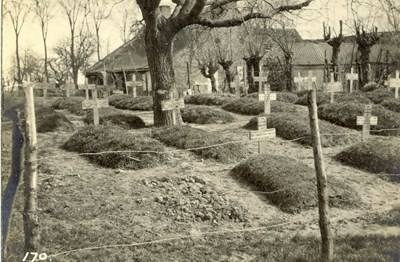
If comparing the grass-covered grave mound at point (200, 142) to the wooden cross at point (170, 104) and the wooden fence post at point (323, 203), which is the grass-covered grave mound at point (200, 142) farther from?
the wooden fence post at point (323, 203)

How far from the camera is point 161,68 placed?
1208 centimetres

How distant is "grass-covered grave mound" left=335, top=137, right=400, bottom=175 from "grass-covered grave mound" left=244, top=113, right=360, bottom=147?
0.72 metres

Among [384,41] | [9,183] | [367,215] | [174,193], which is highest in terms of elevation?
[384,41]

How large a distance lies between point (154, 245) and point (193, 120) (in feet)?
28.5

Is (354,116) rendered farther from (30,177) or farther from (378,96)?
(30,177)

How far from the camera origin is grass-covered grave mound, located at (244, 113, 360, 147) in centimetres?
1159

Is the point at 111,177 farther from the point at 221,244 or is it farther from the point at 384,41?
the point at 384,41

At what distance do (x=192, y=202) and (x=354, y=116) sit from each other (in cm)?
782

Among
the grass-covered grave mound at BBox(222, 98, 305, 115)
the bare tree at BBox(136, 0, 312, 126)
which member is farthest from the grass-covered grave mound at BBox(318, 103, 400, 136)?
the bare tree at BBox(136, 0, 312, 126)

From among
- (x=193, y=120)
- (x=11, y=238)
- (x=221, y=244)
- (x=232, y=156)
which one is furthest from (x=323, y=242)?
(x=193, y=120)

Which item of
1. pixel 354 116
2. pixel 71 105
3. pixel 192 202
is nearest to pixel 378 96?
pixel 354 116

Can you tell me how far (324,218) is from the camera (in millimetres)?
5398

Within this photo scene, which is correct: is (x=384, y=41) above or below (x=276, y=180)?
above

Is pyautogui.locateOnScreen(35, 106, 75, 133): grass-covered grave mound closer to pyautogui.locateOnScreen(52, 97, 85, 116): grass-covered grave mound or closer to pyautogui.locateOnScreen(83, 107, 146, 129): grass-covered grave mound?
pyautogui.locateOnScreen(83, 107, 146, 129): grass-covered grave mound
